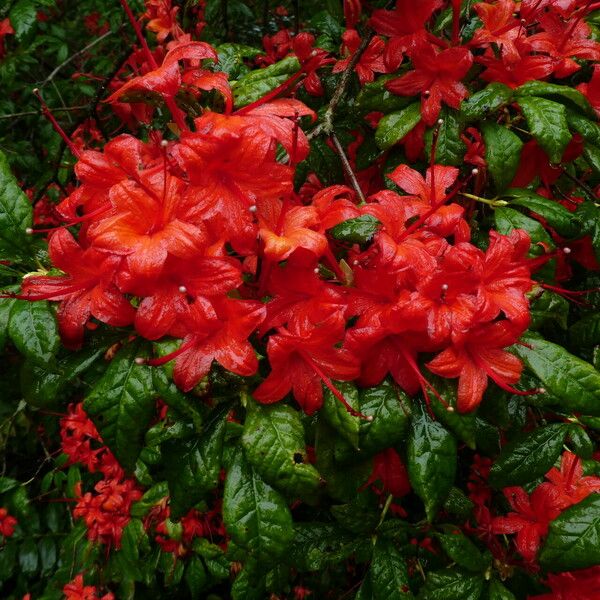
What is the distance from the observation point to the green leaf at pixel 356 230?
1.07 metres

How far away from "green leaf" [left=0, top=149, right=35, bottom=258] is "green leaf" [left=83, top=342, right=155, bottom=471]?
1.03 feet

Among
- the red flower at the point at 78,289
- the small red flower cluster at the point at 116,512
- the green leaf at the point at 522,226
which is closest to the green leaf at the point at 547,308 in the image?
the green leaf at the point at 522,226

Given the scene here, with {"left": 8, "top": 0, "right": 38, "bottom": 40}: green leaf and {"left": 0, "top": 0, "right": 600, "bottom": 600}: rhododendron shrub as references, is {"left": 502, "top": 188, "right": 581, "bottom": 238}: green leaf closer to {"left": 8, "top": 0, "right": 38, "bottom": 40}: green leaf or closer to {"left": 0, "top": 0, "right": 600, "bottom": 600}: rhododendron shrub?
{"left": 0, "top": 0, "right": 600, "bottom": 600}: rhododendron shrub

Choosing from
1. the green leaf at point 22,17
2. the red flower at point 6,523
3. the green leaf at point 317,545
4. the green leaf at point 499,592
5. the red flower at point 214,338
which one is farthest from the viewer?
the red flower at point 6,523

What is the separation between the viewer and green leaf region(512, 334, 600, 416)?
1.07 metres

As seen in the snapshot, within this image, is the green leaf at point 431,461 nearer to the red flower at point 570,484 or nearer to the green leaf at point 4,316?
the red flower at point 570,484

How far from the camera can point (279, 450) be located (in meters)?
0.99

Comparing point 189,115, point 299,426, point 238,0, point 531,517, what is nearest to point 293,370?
point 299,426

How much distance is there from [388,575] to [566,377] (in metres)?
0.75

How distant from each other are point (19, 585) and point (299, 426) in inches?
100

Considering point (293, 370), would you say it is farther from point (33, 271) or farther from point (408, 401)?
point (33, 271)

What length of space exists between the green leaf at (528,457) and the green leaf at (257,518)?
1.73 ft

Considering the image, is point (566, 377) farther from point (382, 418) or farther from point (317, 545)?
point (317, 545)

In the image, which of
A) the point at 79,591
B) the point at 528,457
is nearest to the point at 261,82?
the point at 528,457
